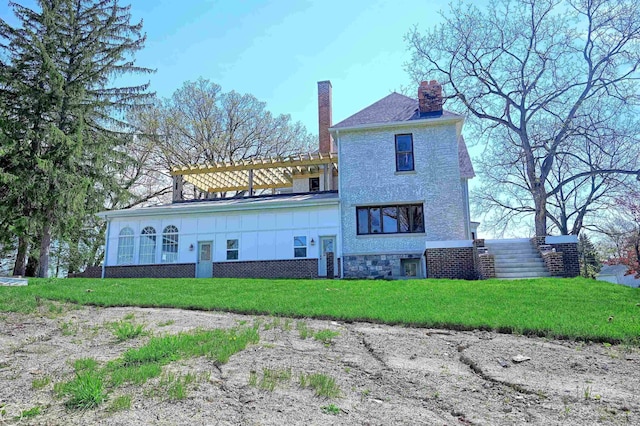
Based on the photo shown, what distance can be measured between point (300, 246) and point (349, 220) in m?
→ 2.11

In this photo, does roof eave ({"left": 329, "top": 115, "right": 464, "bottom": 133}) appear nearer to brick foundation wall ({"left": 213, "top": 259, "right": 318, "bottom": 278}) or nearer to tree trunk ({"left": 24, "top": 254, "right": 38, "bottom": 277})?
brick foundation wall ({"left": 213, "top": 259, "right": 318, "bottom": 278})

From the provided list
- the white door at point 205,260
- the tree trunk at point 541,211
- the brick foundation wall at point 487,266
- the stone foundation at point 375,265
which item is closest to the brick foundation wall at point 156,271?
the white door at point 205,260

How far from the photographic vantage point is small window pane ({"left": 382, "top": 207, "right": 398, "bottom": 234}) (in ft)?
58.3

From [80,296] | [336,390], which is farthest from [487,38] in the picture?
[336,390]

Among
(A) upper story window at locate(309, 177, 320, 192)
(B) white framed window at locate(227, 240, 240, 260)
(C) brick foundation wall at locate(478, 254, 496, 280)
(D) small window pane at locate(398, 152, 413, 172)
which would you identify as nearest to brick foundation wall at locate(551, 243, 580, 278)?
(C) brick foundation wall at locate(478, 254, 496, 280)

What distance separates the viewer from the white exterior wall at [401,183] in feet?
56.9

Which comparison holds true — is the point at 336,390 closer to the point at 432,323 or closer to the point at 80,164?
the point at 432,323

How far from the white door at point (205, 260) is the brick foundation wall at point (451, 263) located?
8.65m

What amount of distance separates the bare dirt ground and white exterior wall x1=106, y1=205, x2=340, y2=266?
36.1 ft

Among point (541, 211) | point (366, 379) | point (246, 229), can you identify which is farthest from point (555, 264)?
point (366, 379)

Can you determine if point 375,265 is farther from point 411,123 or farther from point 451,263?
point 411,123

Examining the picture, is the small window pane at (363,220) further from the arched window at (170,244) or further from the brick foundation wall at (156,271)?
the arched window at (170,244)

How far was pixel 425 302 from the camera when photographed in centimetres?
871

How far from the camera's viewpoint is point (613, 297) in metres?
9.21
